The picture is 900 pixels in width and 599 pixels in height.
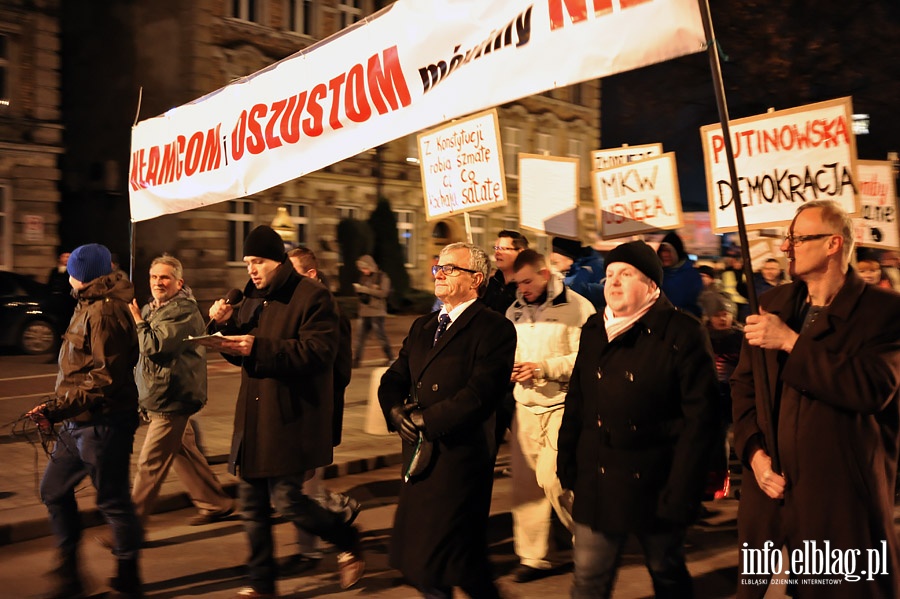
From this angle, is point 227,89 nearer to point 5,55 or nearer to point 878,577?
point 878,577

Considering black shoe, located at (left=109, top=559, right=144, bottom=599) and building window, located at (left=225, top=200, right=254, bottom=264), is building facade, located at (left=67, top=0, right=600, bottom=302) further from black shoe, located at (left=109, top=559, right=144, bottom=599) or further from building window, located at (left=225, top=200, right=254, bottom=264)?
black shoe, located at (left=109, top=559, right=144, bottom=599)

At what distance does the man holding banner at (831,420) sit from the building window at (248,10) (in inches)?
992

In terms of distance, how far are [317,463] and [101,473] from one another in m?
1.10

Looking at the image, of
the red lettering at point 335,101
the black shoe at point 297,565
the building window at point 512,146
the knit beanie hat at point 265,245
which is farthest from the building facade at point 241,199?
the red lettering at point 335,101

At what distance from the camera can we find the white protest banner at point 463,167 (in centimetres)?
916

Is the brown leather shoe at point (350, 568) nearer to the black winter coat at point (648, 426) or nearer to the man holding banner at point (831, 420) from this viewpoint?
the black winter coat at point (648, 426)

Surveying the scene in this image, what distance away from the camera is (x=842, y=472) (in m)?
3.53

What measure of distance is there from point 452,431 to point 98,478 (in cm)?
206

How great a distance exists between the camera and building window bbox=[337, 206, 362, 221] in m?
30.4

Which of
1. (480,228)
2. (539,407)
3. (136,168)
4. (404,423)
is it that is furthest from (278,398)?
(480,228)

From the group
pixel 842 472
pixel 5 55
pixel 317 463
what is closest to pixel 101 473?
pixel 317 463

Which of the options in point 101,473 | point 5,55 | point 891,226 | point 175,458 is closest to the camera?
point 101,473

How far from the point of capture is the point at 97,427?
5148mm

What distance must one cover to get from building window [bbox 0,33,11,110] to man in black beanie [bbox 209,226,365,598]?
19.8 metres
